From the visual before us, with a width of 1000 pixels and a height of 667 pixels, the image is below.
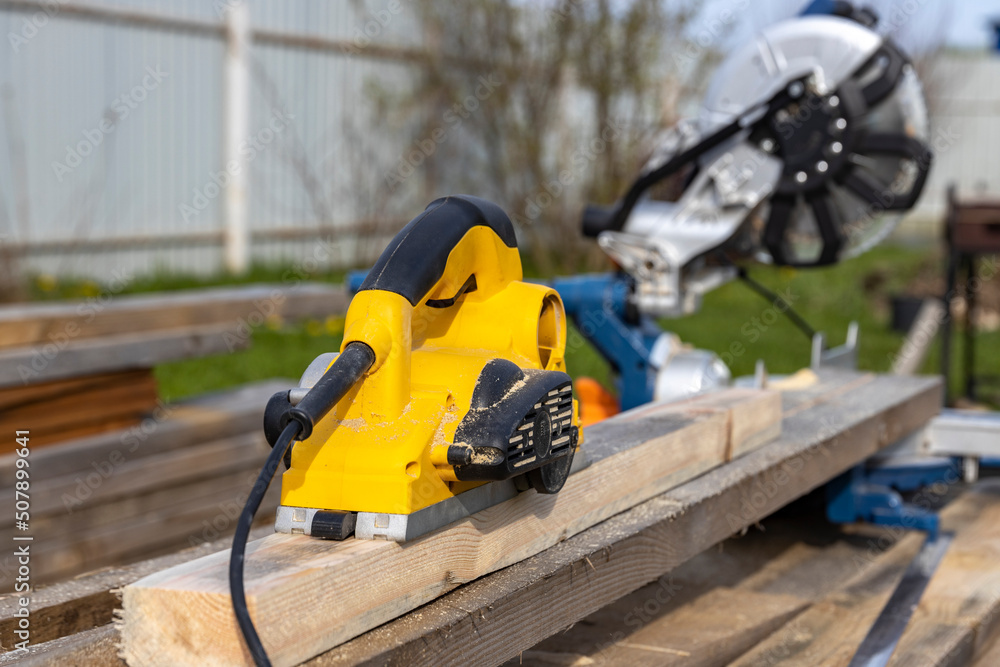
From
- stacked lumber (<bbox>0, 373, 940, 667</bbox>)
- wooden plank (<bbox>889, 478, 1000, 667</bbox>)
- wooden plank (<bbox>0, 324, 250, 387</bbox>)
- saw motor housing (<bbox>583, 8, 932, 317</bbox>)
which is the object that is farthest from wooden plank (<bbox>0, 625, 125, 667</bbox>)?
wooden plank (<bbox>0, 324, 250, 387</bbox>)

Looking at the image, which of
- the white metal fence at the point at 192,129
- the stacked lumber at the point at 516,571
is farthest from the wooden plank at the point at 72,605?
the white metal fence at the point at 192,129

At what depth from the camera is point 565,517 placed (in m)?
1.69

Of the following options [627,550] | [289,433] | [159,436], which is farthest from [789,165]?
[159,436]

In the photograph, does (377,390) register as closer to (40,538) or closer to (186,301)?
(40,538)

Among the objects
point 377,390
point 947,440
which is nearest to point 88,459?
point 377,390

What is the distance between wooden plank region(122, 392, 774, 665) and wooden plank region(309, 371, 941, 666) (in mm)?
32

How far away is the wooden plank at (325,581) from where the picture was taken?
1.18 metres

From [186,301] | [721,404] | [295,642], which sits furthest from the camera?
[186,301]

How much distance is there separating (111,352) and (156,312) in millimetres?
395

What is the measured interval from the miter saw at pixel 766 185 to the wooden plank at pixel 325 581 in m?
1.31

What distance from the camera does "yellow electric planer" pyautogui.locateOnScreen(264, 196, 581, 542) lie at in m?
1.34

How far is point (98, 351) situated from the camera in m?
3.51

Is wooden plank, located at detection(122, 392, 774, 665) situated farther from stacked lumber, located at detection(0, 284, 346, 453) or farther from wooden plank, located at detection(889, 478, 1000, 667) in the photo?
stacked lumber, located at detection(0, 284, 346, 453)

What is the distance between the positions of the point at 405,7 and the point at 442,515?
28.9 ft
